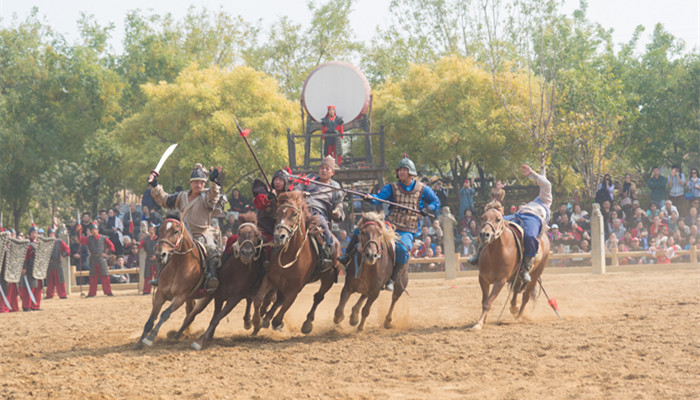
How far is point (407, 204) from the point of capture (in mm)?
11477

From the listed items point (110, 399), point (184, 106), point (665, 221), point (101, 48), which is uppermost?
point (101, 48)

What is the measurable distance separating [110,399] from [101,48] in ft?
109

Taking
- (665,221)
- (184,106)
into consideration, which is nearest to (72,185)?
(184,106)

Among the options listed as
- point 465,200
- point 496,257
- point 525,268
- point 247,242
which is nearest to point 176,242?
point 247,242

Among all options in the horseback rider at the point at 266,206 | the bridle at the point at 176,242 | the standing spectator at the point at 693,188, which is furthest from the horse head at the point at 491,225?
the standing spectator at the point at 693,188

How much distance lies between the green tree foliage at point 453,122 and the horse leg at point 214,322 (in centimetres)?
1688

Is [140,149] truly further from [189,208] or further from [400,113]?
[189,208]

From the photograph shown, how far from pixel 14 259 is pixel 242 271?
28.0 feet

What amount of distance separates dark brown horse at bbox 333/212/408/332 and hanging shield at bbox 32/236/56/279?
9.00m

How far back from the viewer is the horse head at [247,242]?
31.9 feet

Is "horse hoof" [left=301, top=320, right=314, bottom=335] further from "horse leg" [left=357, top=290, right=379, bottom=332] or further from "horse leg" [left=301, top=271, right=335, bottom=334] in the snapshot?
"horse leg" [left=357, top=290, right=379, bottom=332]

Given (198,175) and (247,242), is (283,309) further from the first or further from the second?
(198,175)

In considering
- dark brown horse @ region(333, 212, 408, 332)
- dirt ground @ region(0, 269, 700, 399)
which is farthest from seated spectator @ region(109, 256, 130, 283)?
dark brown horse @ region(333, 212, 408, 332)

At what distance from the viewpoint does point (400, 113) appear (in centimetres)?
2730
